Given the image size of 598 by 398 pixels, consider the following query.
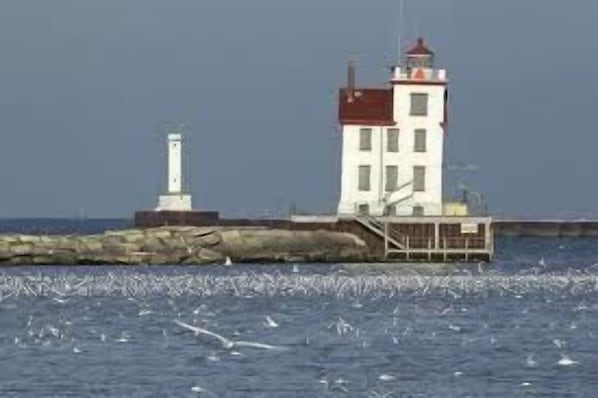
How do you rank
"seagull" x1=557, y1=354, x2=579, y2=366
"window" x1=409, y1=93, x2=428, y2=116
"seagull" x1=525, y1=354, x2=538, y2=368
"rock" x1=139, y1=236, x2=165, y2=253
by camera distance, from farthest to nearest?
"rock" x1=139, y1=236, x2=165, y2=253 < "window" x1=409, y1=93, x2=428, y2=116 < "seagull" x1=557, y1=354, x2=579, y2=366 < "seagull" x1=525, y1=354, x2=538, y2=368

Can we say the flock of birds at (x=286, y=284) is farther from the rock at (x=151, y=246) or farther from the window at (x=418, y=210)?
the rock at (x=151, y=246)

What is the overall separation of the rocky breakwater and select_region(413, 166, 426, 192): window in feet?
14.4

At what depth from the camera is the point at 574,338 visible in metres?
50.8

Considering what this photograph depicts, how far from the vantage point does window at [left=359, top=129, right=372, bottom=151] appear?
3765 inches

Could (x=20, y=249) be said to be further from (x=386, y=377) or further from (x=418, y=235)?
(x=386, y=377)

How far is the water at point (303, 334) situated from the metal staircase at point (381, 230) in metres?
6.44

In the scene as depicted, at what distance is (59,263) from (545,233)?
108 metres

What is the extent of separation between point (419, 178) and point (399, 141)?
6.75 feet

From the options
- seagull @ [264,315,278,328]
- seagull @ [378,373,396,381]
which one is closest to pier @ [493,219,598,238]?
seagull @ [264,315,278,328]

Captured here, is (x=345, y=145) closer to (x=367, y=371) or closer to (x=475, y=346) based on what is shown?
(x=475, y=346)

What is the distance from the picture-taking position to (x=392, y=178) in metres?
95.6

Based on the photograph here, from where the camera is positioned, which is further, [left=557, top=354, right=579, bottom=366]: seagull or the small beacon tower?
the small beacon tower

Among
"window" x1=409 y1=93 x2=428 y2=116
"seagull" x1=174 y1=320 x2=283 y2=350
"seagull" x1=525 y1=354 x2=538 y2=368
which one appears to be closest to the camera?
"seagull" x1=525 y1=354 x2=538 y2=368

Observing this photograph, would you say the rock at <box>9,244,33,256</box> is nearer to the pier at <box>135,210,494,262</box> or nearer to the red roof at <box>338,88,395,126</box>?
the pier at <box>135,210,494,262</box>
